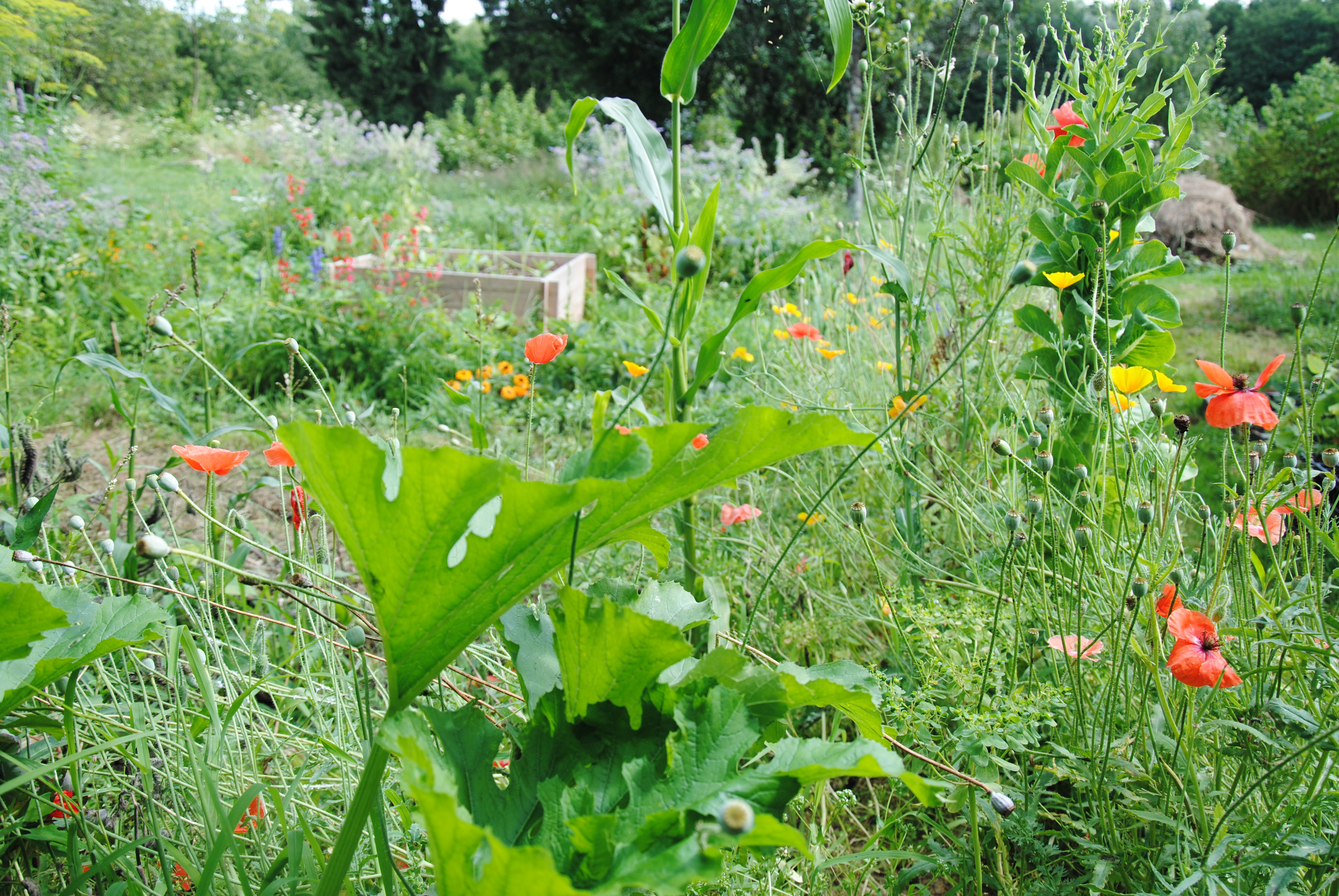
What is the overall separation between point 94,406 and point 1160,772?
136 inches

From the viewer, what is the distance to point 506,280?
13.2ft

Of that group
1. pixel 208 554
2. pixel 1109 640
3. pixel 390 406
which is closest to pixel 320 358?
pixel 390 406

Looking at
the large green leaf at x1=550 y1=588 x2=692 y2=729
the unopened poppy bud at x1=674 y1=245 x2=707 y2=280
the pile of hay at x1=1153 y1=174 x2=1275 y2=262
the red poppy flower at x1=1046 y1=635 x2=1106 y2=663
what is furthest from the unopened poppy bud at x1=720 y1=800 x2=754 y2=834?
the pile of hay at x1=1153 y1=174 x2=1275 y2=262

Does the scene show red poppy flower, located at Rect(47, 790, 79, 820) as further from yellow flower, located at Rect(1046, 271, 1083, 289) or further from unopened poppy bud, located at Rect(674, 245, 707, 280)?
yellow flower, located at Rect(1046, 271, 1083, 289)

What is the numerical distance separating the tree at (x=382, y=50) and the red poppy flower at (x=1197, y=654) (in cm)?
2309

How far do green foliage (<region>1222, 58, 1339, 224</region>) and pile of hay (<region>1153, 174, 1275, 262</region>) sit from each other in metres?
1.63

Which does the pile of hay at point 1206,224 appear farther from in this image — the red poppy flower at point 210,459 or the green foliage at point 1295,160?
the red poppy flower at point 210,459

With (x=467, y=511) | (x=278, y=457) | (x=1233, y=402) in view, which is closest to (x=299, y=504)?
(x=278, y=457)

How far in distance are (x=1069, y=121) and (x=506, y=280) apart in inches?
120

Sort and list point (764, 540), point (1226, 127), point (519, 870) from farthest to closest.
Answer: point (1226, 127)
point (764, 540)
point (519, 870)

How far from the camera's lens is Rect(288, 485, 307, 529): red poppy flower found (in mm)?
1124

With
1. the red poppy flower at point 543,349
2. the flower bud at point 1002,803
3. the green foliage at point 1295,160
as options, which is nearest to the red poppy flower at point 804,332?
the red poppy flower at point 543,349

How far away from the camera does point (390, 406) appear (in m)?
3.27

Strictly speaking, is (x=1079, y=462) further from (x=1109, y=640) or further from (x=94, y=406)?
(x=94, y=406)
